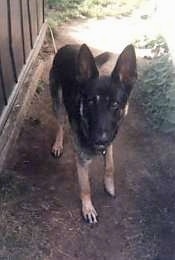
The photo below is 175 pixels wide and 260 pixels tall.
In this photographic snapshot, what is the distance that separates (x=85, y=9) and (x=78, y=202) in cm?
502

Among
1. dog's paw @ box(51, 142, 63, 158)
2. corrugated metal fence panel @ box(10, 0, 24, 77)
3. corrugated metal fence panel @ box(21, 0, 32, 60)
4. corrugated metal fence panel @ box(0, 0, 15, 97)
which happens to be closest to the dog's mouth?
dog's paw @ box(51, 142, 63, 158)

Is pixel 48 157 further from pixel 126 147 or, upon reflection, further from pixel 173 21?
pixel 173 21

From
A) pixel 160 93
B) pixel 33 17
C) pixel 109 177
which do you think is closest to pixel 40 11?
pixel 33 17

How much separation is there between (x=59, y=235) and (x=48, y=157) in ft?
3.71

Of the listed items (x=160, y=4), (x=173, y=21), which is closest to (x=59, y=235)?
(x=173, y=21)

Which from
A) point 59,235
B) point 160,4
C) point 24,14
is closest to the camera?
point 59,235

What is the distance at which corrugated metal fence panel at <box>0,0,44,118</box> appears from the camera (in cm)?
529

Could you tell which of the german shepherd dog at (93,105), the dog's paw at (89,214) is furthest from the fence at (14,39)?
the dog's paw at (89,214)

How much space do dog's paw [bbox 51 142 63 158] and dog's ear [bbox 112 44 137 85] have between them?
156 cm

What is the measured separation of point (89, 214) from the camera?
189 inches

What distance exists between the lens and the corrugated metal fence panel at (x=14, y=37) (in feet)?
17.3

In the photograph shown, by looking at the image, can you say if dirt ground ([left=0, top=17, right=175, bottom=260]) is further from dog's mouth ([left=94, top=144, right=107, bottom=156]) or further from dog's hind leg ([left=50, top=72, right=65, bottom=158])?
dog's mouth ([left=94, top=144, right=107, bottom=156])

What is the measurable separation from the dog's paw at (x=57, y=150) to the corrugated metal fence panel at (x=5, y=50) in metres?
0.72

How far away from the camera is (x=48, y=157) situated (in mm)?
5586
